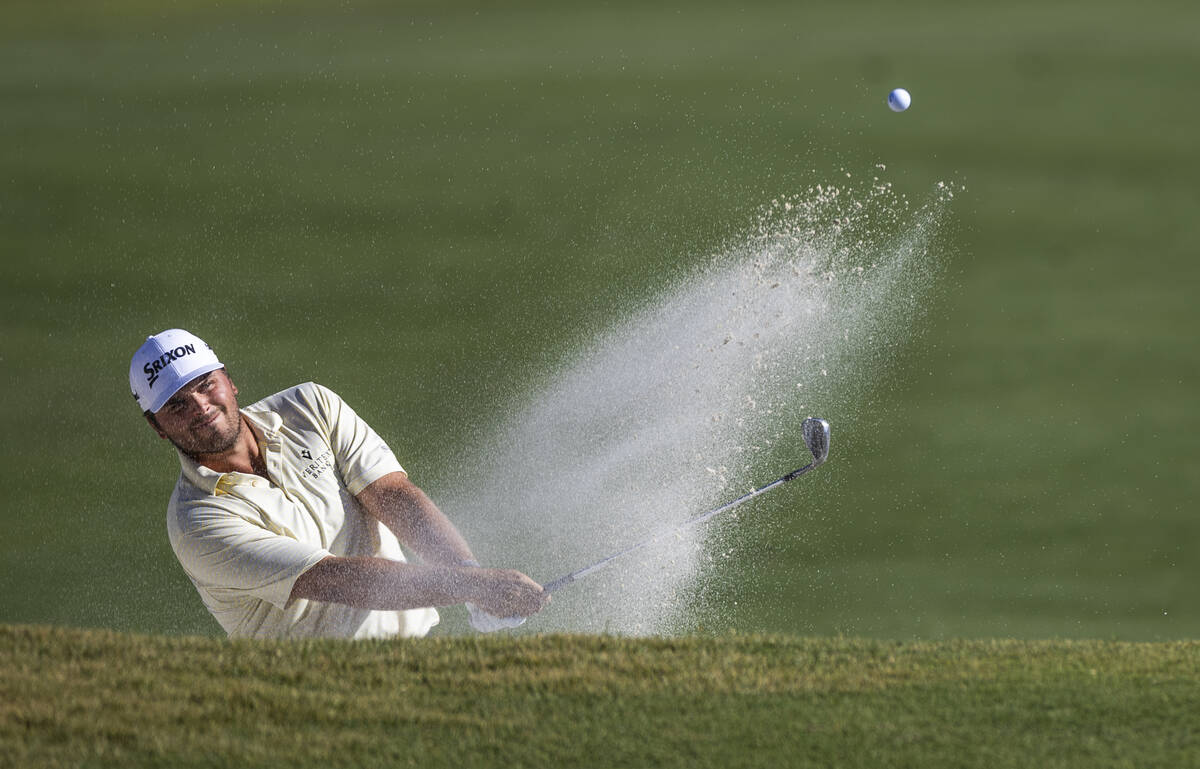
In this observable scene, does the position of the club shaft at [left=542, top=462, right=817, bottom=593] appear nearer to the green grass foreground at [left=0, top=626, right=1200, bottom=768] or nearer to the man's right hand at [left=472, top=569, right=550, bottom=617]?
the man's right hand at [left=472, top=569, right=550, bottom=617]

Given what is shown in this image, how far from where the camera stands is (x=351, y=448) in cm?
287

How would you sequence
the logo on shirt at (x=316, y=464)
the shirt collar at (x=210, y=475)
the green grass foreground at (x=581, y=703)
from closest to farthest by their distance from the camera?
the green grass foreground at (x=581, y=703), the shirt collar at (x=210, y=475), the logo on shirt at (x=316, y=464)

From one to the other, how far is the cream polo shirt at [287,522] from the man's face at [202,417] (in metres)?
0.05

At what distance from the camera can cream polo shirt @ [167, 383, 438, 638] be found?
2.54 meters

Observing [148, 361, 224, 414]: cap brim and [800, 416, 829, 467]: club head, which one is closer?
[148, 361, 224, 414]: cap brim

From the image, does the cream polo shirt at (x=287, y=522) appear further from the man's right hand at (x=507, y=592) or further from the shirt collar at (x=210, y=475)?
the man's right hand at (x=507, y=592)

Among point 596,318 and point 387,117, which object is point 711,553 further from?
point 387,117

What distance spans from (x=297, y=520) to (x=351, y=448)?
217 mm

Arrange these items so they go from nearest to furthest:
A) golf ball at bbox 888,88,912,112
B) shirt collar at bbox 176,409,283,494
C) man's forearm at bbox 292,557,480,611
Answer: man's forearm at bbox 292,557,480,611 → shirt collar at bbox 176,409,283,494 → golf ball at bbox 888,88,912,112

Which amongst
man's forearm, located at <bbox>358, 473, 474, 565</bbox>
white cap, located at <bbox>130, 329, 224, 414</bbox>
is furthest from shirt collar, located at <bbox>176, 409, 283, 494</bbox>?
man's forearm, located at <bbox>358, 473, 474, 565</bbox>

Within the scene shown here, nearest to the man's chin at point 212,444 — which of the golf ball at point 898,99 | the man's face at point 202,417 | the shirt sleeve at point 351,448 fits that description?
the man's face at point 202,417

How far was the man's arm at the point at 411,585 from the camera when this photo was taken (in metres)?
2.47

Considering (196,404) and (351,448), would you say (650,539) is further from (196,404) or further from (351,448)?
(196,404)

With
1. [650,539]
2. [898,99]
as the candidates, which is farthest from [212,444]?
A: [898,99]
